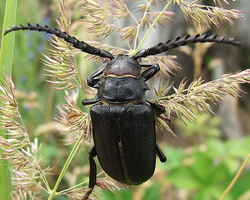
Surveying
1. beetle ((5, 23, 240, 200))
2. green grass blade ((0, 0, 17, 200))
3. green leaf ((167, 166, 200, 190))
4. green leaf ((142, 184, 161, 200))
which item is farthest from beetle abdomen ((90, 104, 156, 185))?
green leaf ((167, 166, 200, 190))

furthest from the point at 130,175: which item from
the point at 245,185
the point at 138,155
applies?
the point at 245,185

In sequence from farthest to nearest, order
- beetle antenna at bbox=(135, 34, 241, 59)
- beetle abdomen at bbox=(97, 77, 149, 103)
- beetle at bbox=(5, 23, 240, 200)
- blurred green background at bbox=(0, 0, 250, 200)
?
blurred green background at bbox=(0, 0, 250, 200)
beetle abdomen at bbox=(97, 77, 149, 103)
beetle at bbox=(5, 23, 240, 200)
beetle antenna at bbox=(135, 34, 241, 59)

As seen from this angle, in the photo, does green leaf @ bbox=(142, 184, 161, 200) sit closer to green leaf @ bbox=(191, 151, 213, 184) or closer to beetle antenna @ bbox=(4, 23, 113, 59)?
green leaf @ bbox=(191, 151, 213, 184)

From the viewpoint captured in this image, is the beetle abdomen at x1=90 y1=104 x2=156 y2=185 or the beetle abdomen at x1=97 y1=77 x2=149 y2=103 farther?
the beetle abdomen at x1=97 y1=77 x2=149 y2=103

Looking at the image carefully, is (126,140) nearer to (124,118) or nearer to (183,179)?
(124,118)

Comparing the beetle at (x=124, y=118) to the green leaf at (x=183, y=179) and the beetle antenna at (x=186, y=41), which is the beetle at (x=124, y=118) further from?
the green leaf at (x=183, y=179)

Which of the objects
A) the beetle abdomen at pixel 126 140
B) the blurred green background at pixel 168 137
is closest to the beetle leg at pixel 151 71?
the beetle abdomen at pixel 126 140
